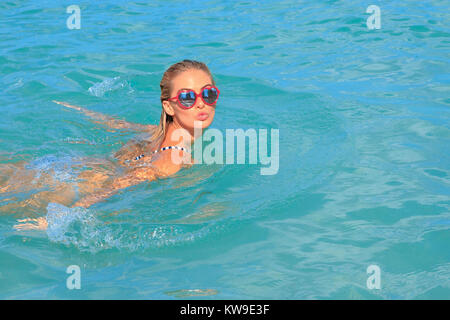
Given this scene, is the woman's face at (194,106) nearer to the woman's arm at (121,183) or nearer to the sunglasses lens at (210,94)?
the sunglasses lens at (210,94)

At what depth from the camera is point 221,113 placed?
634 cm

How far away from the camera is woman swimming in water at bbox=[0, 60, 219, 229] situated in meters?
4.56

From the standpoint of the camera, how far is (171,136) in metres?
4.82

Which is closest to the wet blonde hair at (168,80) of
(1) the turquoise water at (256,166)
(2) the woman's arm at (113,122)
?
(1) the turquoise water at (256,166)

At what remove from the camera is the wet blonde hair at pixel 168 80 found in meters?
4.66

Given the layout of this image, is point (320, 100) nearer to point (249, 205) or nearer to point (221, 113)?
point (221, 113)

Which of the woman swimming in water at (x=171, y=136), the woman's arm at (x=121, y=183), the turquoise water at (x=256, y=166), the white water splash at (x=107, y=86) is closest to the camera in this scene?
the turquoise water at (x=256, y=166)

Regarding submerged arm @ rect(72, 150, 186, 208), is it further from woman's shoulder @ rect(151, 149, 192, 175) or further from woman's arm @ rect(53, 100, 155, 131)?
A: woman's arm @ rect(53, 100, 155, 131)

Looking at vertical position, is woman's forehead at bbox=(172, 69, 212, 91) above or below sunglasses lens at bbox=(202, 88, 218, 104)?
above

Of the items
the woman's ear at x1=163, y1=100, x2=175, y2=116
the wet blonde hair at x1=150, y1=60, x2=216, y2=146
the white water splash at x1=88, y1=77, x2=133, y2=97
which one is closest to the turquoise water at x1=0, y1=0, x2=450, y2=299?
the white water splash at x1=88, y1=77, x2=133, y2=97

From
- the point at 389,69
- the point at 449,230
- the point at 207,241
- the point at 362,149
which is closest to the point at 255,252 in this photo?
the point at 207,241

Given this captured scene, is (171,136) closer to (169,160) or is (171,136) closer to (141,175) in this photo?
(169,160)
